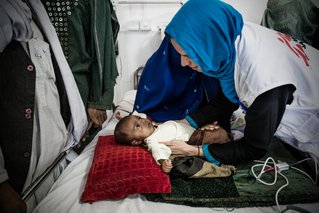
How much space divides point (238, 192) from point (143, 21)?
1.99 metres

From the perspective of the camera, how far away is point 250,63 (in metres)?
0.91

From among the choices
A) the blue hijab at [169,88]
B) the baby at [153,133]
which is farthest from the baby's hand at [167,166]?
the blue hijab at [169,88]

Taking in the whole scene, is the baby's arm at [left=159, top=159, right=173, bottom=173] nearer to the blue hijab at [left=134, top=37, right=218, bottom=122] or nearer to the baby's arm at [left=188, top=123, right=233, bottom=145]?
the baby's arm at [left=188, top=123, right=233, bottom=145]

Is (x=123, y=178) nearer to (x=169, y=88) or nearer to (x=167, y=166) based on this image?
(x=167, y=166)

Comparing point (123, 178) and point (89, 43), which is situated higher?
point (89, 43)

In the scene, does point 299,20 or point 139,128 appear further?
point 299,20

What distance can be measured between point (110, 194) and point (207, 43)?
0.89 m

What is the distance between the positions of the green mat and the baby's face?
1.24 feet

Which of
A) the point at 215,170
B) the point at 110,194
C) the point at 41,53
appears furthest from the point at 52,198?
the point at 215,170

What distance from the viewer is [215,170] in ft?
3.58

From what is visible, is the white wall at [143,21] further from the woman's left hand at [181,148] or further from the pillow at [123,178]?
the pillow at [123,178]

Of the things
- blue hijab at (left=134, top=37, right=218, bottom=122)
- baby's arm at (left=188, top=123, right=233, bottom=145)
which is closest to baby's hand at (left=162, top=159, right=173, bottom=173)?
baby's arm at (left=188, top=123, right=233, bottom=145)

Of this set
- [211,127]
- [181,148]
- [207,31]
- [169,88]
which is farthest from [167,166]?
[207,31]

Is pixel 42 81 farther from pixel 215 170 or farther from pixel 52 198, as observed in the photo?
pixel 215 170
